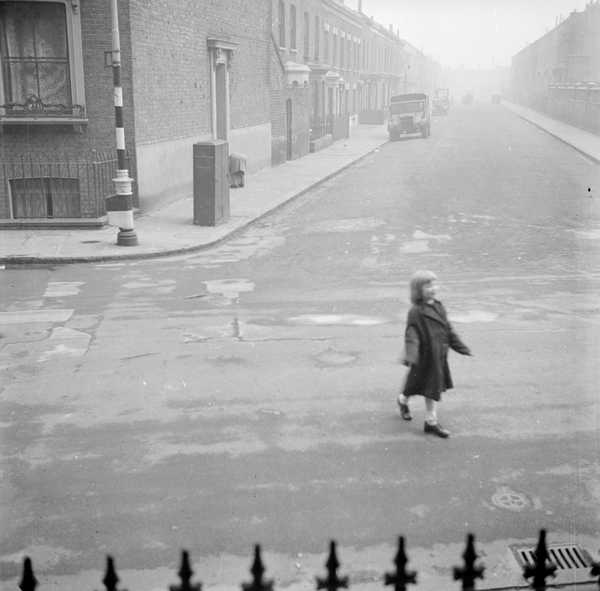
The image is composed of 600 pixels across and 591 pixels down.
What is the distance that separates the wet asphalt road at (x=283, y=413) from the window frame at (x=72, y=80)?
17.0 feet

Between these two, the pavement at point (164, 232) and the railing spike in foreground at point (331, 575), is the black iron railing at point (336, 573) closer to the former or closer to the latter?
the railing spike in foreground at point (331, 575)

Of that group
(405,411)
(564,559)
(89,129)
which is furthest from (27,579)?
(89,129)

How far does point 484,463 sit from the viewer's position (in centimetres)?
596

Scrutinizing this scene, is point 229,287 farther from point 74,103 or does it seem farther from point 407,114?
point 407,114

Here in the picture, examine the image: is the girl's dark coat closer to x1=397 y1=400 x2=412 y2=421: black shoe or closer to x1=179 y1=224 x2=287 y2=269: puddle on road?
x1=397 y1=400 x2=412 y2=421: black shoe

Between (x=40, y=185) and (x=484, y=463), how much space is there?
13.9 metres

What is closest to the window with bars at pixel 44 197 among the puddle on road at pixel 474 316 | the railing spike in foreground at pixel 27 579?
the puddle on road at pixel 474 316

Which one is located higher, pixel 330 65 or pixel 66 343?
pixel 330 65

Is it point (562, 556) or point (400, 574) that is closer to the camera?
point (400, 574)

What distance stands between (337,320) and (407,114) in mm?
37477

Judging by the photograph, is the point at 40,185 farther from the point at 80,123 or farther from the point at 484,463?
the point at 484,463

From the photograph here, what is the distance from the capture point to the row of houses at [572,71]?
4925cm

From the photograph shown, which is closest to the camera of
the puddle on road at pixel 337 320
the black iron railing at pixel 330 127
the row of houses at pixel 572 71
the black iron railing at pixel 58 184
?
the puddle on road at pixel 337 320

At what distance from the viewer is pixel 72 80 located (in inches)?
652
